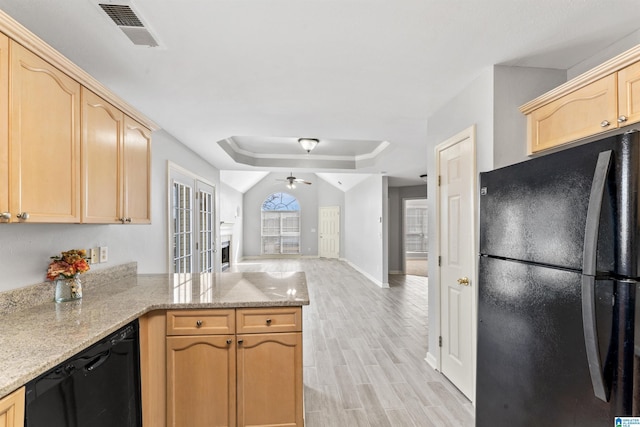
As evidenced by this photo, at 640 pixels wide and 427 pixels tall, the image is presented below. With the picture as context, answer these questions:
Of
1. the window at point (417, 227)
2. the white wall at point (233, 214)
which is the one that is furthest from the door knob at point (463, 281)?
the window at point (417, 227)

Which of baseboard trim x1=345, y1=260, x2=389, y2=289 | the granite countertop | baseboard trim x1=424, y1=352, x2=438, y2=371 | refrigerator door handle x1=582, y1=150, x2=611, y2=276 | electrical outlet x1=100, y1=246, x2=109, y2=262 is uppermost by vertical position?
refrigerator door handle x1=582, y1=150, x2=611, y2=276

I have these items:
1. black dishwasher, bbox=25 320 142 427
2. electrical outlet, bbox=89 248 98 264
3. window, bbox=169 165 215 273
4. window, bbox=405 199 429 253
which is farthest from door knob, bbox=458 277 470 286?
window, bbox=405 199 429 253

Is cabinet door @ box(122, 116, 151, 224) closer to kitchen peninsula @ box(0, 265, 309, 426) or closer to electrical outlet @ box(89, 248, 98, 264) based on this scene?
electrical outlet @ box(89, 248, 98, 264)

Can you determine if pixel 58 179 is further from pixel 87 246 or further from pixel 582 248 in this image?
pixel 582 248

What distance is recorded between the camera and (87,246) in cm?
226

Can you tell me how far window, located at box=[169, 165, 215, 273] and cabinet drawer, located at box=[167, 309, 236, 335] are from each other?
6.77 feet

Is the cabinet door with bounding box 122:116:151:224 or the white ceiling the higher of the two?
the white ceiling

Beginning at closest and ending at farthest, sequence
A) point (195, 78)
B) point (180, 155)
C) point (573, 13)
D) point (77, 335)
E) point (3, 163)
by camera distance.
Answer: point (3, 163) → point (77, 335) → point (573, 13) → point (195, 78) → point (180, 155)

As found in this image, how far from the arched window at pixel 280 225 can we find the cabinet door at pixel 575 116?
9.68 metres

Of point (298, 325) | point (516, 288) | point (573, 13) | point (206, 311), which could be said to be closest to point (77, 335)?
Answer: point (206, 311)

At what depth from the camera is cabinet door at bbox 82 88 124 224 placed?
169cm

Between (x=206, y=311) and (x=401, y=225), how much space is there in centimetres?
672

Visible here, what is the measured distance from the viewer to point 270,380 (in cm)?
184

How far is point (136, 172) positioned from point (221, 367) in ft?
4.78
